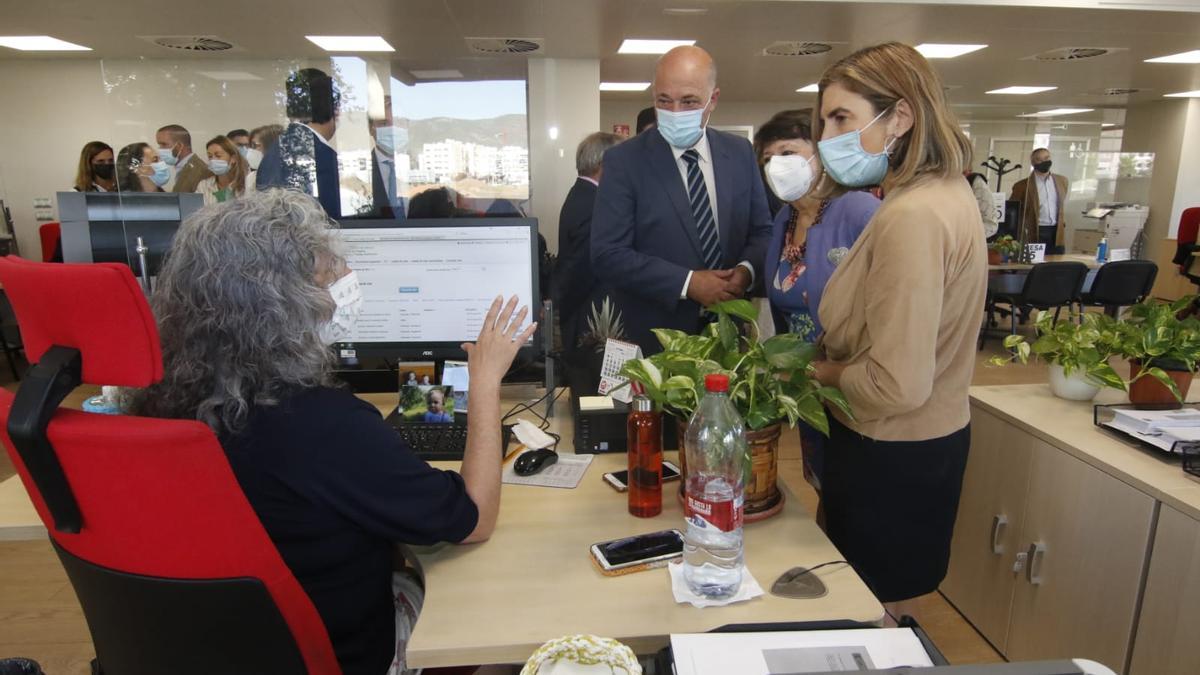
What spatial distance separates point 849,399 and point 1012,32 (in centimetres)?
658

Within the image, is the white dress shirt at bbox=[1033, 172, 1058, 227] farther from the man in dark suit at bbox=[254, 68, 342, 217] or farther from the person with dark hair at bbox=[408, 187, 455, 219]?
the man in dark suit at bbox=[254, 68, 342, 217]

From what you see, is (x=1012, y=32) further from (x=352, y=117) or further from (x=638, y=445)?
(x=638, y=445)

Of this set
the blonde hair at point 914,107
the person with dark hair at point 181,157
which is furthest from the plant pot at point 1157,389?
the person with dark hair at point 181,157

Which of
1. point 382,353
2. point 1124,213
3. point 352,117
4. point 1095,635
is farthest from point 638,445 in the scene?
point 1124,213

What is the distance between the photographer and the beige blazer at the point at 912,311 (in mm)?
1255

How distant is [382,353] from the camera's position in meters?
1.92

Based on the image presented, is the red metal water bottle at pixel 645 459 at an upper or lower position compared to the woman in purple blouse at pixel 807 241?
lower

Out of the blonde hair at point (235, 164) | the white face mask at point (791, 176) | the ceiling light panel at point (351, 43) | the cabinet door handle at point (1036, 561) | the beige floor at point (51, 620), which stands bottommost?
the beige floor at point (51, 620)

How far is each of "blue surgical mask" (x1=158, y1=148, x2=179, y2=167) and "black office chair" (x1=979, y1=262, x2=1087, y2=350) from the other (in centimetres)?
673

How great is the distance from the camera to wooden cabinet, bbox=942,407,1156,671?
1.64 m

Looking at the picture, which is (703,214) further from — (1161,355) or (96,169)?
(96,169)

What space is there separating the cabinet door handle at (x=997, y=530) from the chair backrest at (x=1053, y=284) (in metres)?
4.32

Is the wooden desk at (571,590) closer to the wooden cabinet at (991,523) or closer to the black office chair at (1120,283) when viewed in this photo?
the wooden cabinet at (991,523)

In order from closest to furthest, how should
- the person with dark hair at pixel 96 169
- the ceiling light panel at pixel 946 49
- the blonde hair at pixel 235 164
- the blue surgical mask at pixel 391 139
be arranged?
1. the blonde hair at pixel 235 164
2. the person with dark hair at pixel 96 169
3. the blue surgical mask at pixel 391 139
4. the ceiling light panel at pixel 946 49
